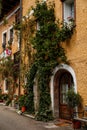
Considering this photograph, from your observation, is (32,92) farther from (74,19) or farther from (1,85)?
(1,85)

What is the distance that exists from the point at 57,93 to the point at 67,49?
7.94 feet

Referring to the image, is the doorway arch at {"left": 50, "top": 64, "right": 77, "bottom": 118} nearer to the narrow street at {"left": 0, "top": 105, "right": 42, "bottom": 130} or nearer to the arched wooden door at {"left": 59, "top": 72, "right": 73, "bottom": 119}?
the arched wooden door at {"left": 59, "top": 72, "right": 73, "bottom": 119}

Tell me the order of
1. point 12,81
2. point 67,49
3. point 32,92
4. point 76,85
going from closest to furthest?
1. point 76,85
2. point 67,49
3. point 32,92
4. point 12,81

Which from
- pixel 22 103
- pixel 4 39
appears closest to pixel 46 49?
pixel 22 103

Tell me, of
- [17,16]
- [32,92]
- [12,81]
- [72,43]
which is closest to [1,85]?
[12,81]

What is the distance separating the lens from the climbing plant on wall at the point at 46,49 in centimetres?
1469

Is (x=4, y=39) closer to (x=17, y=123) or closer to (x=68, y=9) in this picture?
(x=68, y=9)

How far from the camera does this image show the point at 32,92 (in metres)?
17.1

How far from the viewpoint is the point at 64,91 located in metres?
15.3

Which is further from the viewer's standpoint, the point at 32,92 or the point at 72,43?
the point at 32,92

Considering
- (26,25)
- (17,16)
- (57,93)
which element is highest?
(17,16)

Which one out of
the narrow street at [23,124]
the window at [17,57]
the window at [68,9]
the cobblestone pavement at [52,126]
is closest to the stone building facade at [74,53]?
the window at [68,9]

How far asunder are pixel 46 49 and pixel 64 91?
2194mm

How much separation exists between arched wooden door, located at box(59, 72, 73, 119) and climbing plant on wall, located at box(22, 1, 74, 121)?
0.58 meters
